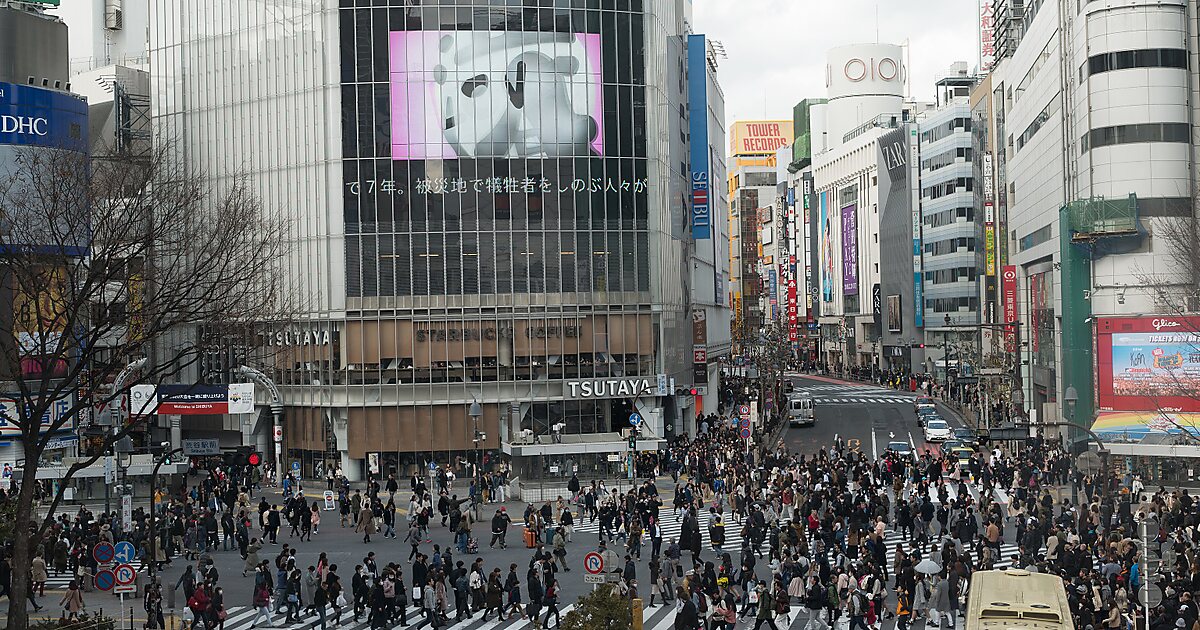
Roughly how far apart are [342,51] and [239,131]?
7.28 metres

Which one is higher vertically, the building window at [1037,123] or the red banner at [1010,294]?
the building window at [1037,123]

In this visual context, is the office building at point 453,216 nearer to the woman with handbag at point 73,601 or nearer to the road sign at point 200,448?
the road sign at point 200,448

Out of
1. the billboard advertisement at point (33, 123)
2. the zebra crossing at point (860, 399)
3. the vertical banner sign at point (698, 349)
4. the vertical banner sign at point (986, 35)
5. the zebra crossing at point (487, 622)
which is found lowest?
the zebra crossing at point (487, 622)

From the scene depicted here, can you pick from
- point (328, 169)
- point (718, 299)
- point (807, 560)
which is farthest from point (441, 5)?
point (718, 299)

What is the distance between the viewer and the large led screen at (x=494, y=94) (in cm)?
6162

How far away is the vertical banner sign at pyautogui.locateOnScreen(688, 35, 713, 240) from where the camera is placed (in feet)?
252

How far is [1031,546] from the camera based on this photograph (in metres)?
31.8

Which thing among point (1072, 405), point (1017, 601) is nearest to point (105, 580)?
point (1017, 601)

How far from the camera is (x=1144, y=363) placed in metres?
58.4

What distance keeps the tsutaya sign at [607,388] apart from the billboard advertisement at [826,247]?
10241cm

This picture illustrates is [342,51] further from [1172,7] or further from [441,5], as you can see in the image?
[1172,7]

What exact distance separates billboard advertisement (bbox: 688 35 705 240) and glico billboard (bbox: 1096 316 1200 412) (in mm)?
23938

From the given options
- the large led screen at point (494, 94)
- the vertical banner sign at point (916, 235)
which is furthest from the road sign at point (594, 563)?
the vertical banner sign at point (916, 235)

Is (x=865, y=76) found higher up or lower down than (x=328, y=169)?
higher up
